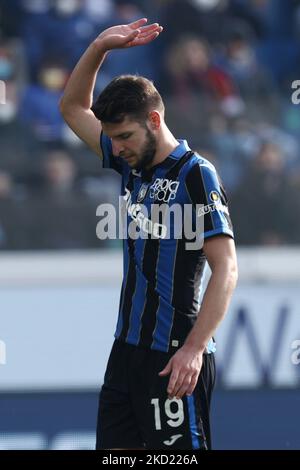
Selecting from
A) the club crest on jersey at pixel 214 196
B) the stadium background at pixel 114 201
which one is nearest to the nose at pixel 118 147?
the club crest on jersey at pixel 214 196

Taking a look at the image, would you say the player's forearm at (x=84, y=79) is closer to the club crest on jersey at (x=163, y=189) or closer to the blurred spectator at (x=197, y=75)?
the club crest on jersey at (x=163, y=189)

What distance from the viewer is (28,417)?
18.6 feet

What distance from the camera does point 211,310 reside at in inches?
130

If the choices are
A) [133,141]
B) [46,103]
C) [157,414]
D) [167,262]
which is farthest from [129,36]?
[46,103]

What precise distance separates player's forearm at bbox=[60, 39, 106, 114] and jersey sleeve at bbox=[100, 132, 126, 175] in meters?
0.18

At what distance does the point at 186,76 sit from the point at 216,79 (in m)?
0.27

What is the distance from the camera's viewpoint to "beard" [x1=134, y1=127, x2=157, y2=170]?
3475 millimetres

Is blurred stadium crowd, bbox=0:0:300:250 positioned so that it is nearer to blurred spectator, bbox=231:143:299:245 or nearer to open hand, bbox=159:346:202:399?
blurred spectator, bbox=231:143:299:245

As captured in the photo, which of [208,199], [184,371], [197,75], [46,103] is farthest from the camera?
[197,75]

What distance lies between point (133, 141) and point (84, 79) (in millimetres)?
509

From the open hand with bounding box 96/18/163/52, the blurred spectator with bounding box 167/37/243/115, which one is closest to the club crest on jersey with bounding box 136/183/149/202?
the open hand with bounding box 96/18/163/52

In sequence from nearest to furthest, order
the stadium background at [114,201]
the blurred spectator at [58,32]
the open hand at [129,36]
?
the open hand at [129,36]
the stadium background at [114,201]
the blurred spectator at [58,32]

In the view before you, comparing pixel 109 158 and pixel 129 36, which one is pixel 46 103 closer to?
pixel 109 158

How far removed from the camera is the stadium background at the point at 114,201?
5758 millimetres
